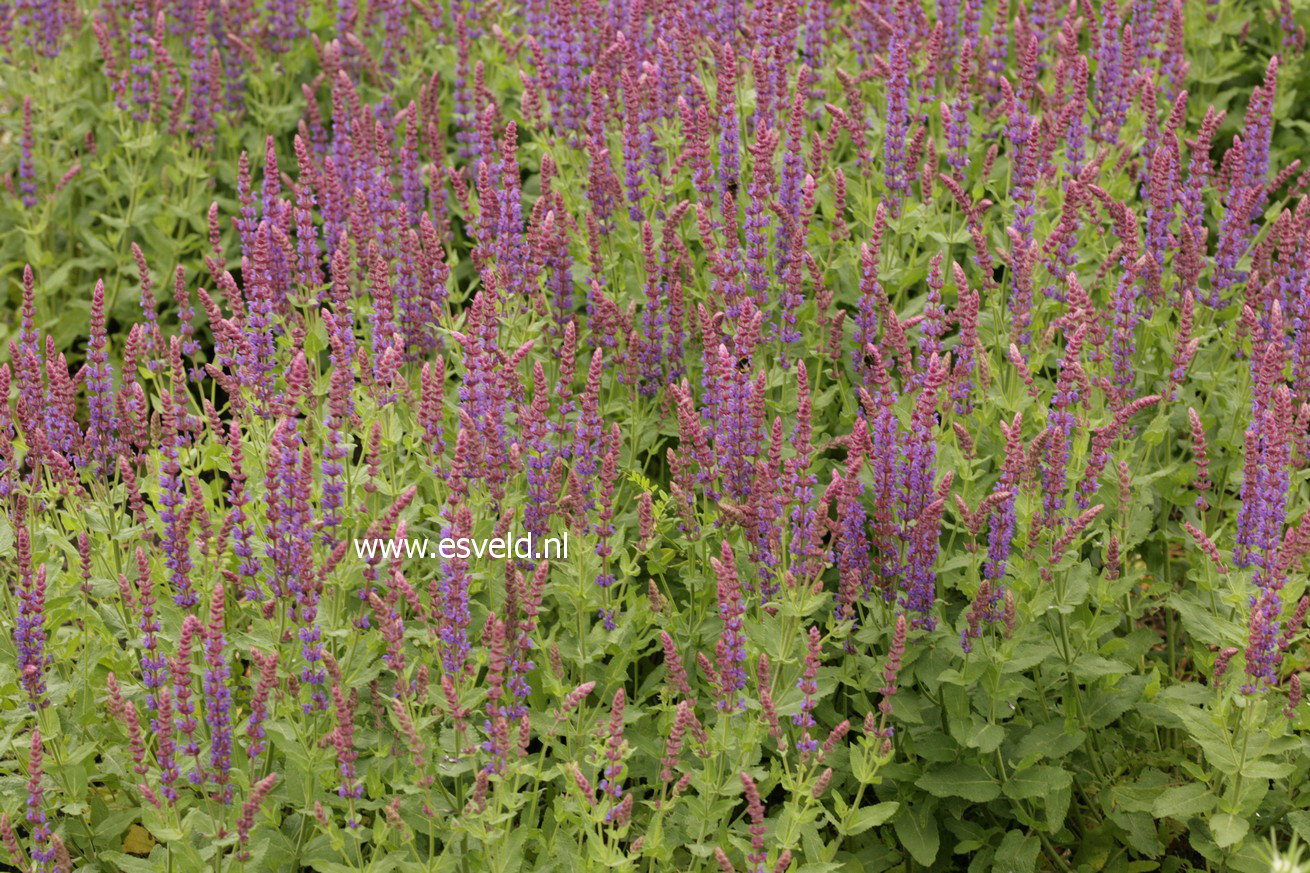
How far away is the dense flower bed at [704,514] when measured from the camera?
188 inches

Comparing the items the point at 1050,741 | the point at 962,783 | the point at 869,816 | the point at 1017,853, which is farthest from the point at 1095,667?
the point at 869,816

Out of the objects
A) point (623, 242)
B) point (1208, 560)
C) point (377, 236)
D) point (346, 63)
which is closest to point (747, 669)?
point (1208, 560)

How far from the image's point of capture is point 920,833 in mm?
5473

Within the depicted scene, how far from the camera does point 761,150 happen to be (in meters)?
5.91

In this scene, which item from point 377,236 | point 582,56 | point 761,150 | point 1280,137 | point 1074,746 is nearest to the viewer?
point 1074,746

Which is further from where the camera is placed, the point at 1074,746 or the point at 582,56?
the point at 582,56

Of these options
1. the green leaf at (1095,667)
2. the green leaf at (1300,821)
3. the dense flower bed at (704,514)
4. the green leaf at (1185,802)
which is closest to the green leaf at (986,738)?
the dense flower bed at (704,514)

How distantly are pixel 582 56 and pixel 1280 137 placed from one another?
3995 mm

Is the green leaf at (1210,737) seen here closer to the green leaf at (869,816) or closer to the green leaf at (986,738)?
the green leaf at (986,738)

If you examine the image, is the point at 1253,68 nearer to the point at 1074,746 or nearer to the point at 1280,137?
the point at 1280,137

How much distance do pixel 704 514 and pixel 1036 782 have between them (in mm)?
1447

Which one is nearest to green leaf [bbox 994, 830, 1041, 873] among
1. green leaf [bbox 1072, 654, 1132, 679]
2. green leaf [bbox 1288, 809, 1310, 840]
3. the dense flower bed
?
the dense flower bed

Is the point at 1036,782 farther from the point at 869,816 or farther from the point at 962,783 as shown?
the point at 869,816

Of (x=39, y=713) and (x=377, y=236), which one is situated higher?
(x=377, y=236)
